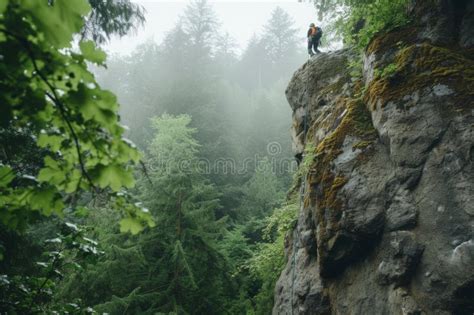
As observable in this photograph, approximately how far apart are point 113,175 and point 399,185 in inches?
192

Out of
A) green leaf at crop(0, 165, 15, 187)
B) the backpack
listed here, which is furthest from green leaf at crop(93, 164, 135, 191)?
the backpack

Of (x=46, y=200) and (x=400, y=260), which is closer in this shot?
(x=46, y=200)

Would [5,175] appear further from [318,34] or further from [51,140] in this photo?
[318,34]

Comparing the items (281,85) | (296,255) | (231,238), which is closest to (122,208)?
(296,255)

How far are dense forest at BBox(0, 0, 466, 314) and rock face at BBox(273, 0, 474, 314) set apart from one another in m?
0.90

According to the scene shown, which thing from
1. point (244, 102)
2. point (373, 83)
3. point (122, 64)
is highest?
point (122, 64)

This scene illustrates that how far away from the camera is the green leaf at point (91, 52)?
1197 millimetres

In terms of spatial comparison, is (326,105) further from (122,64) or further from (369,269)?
(122,64)

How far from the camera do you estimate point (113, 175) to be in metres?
1.29

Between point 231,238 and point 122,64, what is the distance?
24435 millimetres

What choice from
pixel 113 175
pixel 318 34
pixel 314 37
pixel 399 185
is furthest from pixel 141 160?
pixel 318 34

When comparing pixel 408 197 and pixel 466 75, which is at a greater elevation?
pixel 466 75

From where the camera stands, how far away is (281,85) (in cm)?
3284

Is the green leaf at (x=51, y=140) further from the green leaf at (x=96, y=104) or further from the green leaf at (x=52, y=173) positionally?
the green leaf at (x=96, y=104)
